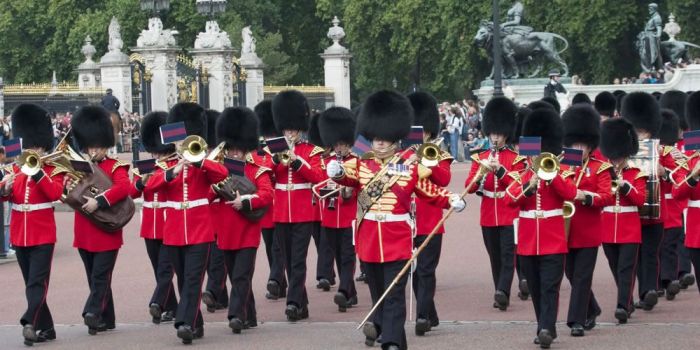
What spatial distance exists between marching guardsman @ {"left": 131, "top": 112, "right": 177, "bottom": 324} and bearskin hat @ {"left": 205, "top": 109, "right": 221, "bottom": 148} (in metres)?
0.43

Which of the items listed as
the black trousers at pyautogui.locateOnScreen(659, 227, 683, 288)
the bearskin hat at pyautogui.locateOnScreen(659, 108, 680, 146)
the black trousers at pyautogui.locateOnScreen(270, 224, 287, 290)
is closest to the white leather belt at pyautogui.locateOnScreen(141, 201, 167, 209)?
the black trousers at pyautogui.locateOnScreen(270, 224, 287, 290)

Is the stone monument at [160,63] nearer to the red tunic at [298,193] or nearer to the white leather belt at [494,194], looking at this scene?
the red tunic at [298,193]

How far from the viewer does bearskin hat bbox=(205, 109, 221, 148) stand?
464 inches

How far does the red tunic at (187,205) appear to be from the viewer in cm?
1037

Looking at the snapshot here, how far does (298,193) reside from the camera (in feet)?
39.0

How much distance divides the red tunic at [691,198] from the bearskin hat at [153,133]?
11.0ft

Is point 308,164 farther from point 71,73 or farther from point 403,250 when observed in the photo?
point 71,73

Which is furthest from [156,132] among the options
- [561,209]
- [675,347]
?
[675,347]

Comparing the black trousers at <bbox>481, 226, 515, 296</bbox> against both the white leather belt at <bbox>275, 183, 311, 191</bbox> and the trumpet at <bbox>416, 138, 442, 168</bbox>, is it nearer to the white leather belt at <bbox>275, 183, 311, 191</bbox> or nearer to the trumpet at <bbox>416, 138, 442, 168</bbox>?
the white leather belt at <bbox>275, 183, 311, 191</bbox>

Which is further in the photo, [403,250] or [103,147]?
[103,147]

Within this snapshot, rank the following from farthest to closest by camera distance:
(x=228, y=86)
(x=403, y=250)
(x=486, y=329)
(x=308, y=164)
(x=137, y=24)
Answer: (x=137, y=24), (x=228, y=86), (x=308, y=164), (x=486, y=329), (x=403, y=250)

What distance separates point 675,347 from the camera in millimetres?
9680

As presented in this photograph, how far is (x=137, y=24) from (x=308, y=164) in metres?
39.3

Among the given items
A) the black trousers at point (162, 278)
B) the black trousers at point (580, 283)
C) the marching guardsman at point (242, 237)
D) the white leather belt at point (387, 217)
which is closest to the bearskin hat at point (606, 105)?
the marching guardsman at point (242, 237)
